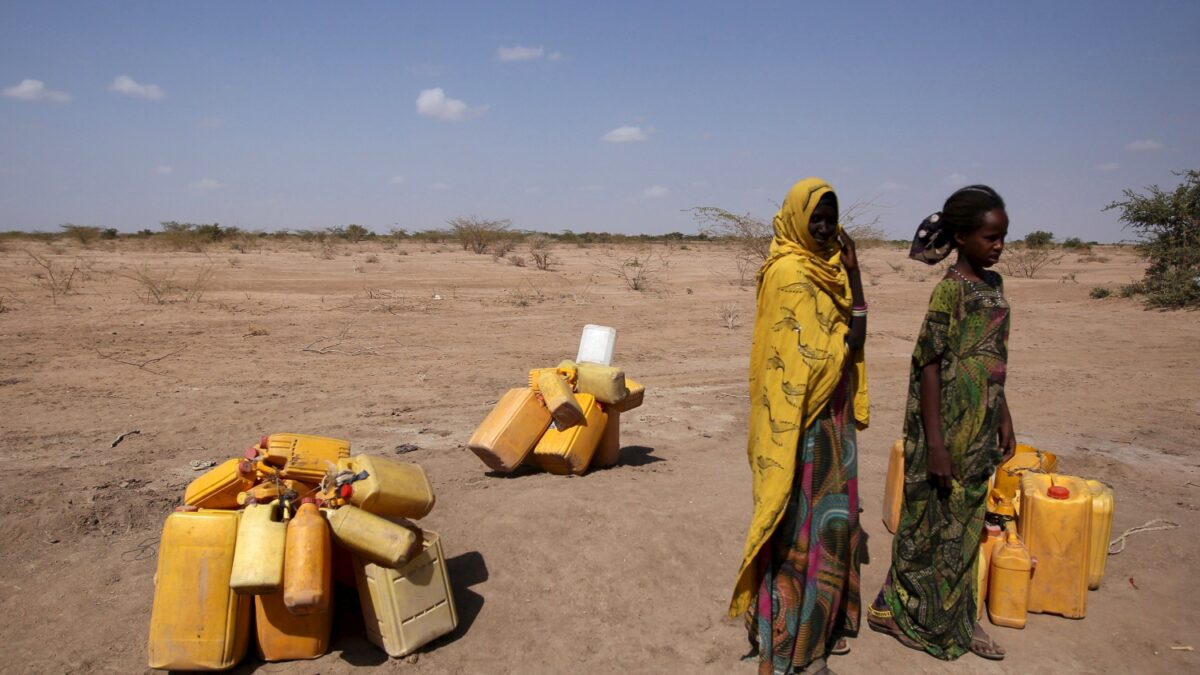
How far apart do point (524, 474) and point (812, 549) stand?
8.26 ft

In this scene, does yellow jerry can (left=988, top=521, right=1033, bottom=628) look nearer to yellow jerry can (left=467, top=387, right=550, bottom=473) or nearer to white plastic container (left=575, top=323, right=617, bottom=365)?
yellow jerry can (left=467, top=387, right=550, bottom=473)

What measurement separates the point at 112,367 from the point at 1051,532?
898 cm

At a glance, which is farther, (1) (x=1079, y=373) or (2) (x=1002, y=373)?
(1) (x=1079, y=373)

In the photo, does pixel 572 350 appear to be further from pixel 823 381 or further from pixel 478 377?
pixel 823 381

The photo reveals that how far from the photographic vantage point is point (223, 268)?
20781 millimetres

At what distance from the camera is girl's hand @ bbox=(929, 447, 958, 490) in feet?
9.14

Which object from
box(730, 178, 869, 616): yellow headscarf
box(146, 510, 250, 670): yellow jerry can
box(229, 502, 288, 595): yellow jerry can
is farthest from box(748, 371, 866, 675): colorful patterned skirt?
box(146, 510, 250, 670): yellow jerry can

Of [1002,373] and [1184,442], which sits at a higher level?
[1002,373]

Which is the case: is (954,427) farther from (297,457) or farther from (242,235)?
(242,235)

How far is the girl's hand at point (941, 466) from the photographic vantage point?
2787mm

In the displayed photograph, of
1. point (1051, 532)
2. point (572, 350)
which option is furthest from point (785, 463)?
point (572, 350)

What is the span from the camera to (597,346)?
531 centimetres

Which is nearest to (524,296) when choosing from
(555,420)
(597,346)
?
(597,346)

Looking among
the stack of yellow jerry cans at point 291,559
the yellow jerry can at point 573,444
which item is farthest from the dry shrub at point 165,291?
the stack of yellow jerry cans at point 291,559
